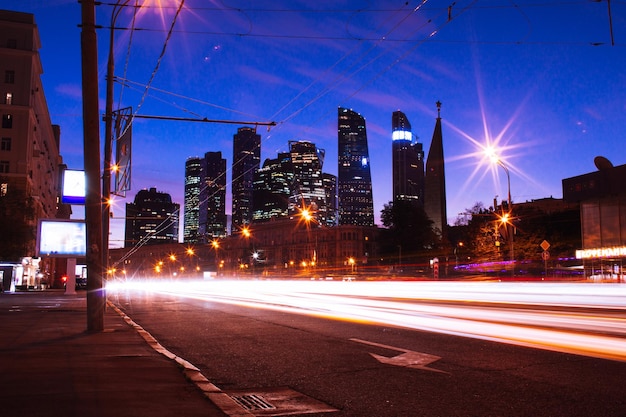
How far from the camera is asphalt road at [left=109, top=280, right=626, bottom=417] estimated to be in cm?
568

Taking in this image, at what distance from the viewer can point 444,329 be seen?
12.3 meters

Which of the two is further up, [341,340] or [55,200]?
[55,200]

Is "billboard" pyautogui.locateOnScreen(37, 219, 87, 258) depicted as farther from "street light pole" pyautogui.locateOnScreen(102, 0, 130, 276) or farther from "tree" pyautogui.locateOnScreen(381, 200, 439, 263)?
"tree" pyautogui.locateOnScreen(381, 200, 439, 263)

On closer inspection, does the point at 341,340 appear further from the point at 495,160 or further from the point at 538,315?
the point at 495,160

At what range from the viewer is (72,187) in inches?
1112

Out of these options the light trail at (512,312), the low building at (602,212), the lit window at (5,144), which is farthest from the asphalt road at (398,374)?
the lit window at (5,144)

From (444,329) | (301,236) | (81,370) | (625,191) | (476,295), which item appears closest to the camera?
(81,370)

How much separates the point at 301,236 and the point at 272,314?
137849mm

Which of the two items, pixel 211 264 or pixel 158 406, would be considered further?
pixel 211 264

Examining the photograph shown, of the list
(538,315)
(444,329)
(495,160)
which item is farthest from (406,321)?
(495,160)

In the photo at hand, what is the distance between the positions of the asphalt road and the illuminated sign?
45468 millimetres

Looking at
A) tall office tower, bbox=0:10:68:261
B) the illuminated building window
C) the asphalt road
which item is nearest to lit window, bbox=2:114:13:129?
tall office tower, bbox=0:10:68:261

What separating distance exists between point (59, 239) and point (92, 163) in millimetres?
25037

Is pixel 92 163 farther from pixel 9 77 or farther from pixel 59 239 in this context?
pixel 9 77
